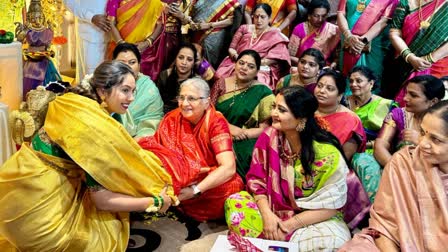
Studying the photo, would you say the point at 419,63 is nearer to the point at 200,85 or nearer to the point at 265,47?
the point at 265,47

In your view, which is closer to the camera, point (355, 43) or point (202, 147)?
point (202, 147)

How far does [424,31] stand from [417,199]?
232 cm

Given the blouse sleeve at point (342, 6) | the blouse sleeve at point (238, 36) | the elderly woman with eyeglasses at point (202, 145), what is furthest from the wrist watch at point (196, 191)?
the blouse sleeve at point (342, 6)

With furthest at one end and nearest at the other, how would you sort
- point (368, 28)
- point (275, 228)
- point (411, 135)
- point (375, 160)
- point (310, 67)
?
1. point (368, 28)
2. point (310, 67)
3. point (375, 160)
4. point (411, 135)
5. point (275, 228)

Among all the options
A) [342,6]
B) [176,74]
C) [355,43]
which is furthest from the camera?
[342,6]

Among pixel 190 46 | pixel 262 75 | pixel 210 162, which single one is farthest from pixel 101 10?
pixel 210 162

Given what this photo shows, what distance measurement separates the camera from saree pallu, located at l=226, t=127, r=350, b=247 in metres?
2.67

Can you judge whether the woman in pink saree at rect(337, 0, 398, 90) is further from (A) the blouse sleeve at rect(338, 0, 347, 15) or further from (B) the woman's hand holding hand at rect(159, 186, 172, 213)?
(B) the woman's hand holding hand at rect(159, 186, 172, 213)

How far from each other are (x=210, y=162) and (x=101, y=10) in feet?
7.25

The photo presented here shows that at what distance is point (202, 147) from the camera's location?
3225 millimetres

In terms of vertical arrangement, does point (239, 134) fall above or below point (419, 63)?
below

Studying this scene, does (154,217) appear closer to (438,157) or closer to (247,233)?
(247,233)

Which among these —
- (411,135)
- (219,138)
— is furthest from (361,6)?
(219,138)

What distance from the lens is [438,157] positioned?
2.11 m
